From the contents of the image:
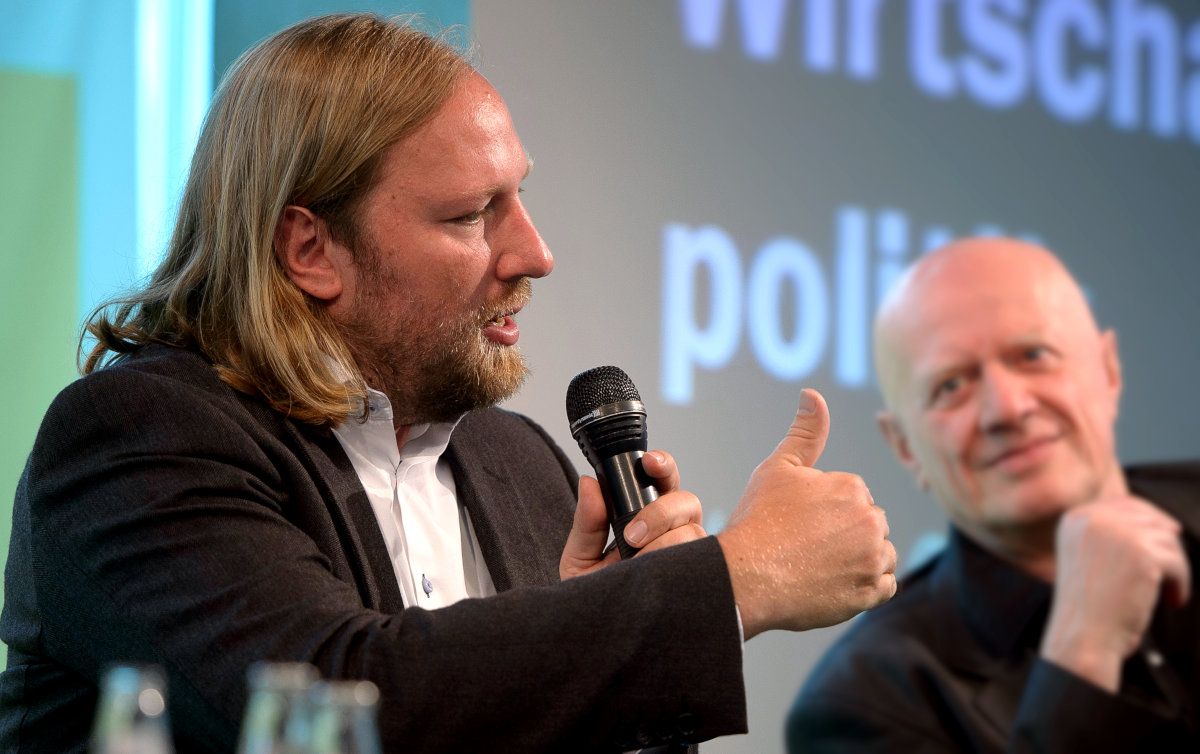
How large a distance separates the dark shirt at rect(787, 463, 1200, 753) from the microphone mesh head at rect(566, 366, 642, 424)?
67 centimetres

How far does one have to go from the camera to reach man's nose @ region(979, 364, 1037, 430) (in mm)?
666

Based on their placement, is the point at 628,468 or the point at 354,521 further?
the point at 354,521

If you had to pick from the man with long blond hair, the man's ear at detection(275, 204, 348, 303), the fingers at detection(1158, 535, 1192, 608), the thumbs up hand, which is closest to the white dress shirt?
the man with long blond hair

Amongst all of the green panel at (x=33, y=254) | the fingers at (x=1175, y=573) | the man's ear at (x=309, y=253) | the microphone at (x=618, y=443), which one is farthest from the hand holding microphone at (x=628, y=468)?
the green panel at (x=33, y=254)

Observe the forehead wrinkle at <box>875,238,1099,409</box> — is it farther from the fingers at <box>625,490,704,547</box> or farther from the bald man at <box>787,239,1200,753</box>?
the fingers at <box>625,490,704,547</box>

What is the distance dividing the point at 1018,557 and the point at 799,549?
536mm

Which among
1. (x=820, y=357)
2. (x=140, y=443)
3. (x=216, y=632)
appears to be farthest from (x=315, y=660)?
(x=820, y=357)

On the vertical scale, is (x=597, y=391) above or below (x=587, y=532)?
above

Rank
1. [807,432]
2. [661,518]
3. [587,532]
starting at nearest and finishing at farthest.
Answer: [807,432] < [661,518] < [587,532]

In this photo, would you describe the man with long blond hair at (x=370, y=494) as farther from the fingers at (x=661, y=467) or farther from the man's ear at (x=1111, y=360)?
the man's ear at (x=1111, y=360)

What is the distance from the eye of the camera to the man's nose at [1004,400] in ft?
2.18

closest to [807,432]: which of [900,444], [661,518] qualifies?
[661,518]

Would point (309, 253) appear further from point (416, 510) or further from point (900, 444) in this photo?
point (900, 444)

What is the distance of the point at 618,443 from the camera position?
4.46 ft
